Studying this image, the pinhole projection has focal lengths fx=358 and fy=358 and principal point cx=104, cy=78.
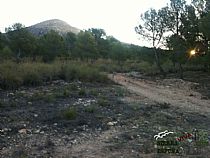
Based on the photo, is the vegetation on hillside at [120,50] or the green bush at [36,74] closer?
the green bush at [36,74]

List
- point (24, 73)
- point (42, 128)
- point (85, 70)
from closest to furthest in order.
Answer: point (42, 128) < point (24, 73) < point (85, 70)

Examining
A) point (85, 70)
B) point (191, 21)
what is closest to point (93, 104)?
point (85, 70)

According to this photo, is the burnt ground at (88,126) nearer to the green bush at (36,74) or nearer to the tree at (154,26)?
the green bush at (36,74)

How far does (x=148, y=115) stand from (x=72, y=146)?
4.75 meters

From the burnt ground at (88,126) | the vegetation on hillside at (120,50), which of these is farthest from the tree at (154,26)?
the burnt ground at (88,126)

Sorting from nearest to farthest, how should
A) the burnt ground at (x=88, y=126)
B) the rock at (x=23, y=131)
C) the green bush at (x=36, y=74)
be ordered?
the burnt ground at (x=88, y=126), the rock at (x=23, y=131), the green bush at (x=36, y=74)

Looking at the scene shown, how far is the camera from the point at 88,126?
11.3m

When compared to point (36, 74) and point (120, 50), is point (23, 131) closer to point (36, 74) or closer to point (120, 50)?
point (36, 74)

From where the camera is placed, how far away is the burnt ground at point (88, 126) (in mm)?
8781

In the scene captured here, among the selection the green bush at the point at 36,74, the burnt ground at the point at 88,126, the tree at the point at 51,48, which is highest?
the tree at the point at 51,48

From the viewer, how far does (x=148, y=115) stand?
521 inches

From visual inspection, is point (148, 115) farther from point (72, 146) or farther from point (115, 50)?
point (115, 50)

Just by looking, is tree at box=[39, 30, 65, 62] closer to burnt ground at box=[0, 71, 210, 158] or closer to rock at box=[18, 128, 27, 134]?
burnt ground at box=[0, 71, 210, 158]

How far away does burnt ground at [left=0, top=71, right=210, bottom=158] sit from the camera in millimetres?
8781
